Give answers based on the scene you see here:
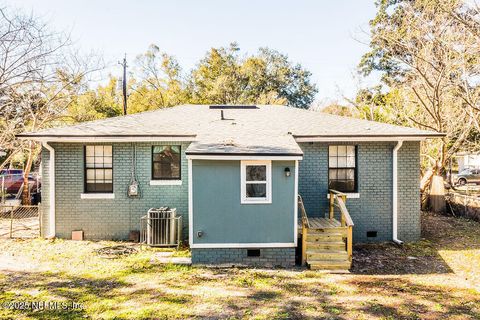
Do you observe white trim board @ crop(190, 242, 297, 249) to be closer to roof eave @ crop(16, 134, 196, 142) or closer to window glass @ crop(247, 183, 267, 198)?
window glass @ crop(247, 183, 267, 198)

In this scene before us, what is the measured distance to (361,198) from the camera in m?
10.5

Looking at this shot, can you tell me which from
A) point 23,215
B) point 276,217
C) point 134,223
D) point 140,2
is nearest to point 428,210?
point 276,217

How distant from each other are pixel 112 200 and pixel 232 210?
4524mm

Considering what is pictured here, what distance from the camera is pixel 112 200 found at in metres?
10.5

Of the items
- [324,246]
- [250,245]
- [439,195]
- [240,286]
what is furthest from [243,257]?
[439,195]

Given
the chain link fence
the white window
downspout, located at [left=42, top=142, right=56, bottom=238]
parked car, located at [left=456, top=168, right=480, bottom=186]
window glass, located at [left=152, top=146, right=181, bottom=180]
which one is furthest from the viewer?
parked car, located at [left=456, top=168, right=480, bottom=186]

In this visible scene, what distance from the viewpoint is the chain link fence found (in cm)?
1098

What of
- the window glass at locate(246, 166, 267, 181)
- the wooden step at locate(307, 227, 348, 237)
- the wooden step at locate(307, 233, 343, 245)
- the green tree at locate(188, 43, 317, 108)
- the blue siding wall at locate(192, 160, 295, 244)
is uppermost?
the green tree at locate(188, 43, 317, 108)

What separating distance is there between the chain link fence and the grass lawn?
1.35 m

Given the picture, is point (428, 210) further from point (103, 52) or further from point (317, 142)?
point (103, 52)

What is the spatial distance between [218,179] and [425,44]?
10784 mm

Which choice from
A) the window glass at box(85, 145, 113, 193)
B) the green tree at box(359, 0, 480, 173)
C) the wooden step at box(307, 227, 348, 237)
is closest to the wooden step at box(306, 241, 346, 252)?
the wooden step at box(307, 227, 348, 237)

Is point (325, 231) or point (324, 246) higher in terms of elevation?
point (325, 231)

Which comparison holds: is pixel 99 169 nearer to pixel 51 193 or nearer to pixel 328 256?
pixel 51 193
